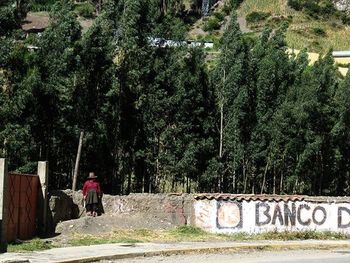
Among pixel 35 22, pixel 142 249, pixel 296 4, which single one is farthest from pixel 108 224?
pixel 296 4

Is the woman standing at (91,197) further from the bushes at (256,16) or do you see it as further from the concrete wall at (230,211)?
the bushes at (256,16)

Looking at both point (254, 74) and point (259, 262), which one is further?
point (254, 74)

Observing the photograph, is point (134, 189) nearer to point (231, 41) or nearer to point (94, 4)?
point (231, 41)

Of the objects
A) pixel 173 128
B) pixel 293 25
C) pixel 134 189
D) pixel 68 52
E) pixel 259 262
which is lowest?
pixel 259 262

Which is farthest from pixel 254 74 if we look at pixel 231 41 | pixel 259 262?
pixel 259 262

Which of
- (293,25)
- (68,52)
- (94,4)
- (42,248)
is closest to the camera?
(42,248)

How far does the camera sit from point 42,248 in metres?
20.0

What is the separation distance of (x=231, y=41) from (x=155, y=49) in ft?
14.7

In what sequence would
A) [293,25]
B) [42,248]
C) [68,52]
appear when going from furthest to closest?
1. [293,25]
2. [68,52]
3. [42,248]

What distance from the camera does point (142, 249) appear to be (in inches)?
803

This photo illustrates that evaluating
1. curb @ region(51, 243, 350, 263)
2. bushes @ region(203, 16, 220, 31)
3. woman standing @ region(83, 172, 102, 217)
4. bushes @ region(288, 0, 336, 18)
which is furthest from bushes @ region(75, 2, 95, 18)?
curb @ region(51, 243, 350, 263)

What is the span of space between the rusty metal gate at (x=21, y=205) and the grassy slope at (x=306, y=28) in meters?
Result: 79.5

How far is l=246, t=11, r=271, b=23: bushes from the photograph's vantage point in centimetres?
12119

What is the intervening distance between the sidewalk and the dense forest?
29.3ft
